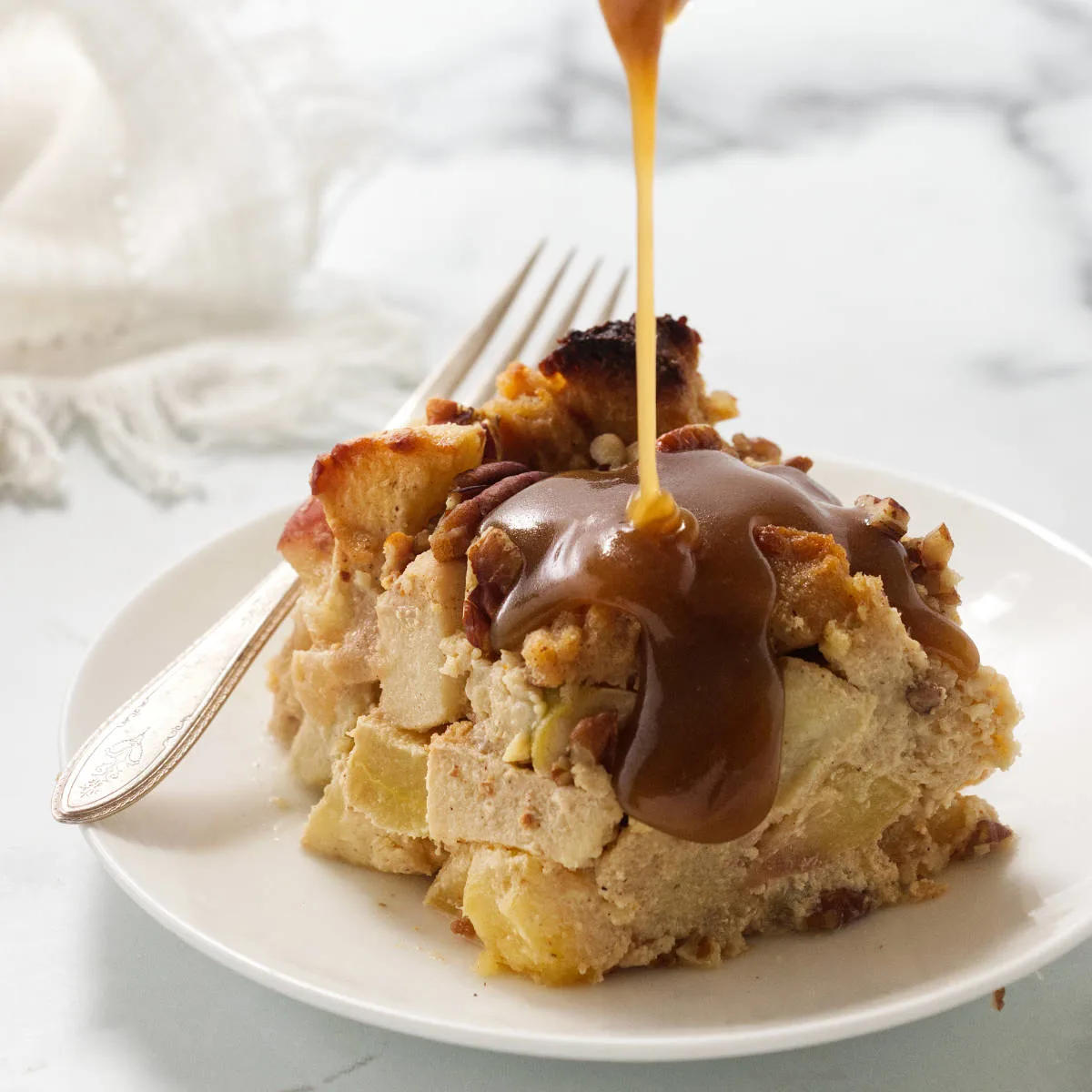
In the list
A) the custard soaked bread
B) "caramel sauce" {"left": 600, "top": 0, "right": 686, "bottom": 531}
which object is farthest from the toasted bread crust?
"caramel sauce" {"left": 600, "top": 0, "right": 686, "bottom": 531}

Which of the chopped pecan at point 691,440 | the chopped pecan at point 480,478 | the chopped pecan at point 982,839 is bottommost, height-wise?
the chopped pecan at point 982,839

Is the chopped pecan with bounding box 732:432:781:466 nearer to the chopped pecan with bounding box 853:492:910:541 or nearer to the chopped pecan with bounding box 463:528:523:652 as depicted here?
the chopped pecan with bounding box 853:492:910:541

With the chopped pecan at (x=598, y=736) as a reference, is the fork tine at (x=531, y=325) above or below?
above

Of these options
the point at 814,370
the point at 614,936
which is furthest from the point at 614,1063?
the point at 814,370

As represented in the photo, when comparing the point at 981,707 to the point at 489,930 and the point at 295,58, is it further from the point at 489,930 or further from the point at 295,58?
the point at 295,58

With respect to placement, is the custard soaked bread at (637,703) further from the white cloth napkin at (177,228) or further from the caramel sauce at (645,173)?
the white cloth napkin at (177,228)

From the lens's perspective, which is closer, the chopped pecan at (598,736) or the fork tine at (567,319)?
the chopped pecan at (598,736)

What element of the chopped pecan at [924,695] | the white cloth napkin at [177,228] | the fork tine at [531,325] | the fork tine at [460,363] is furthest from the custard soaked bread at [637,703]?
the white cloth napkin at [177,228]
